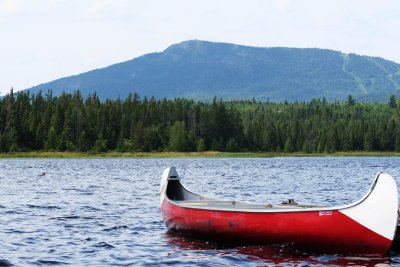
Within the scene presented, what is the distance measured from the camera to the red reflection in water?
24.4 meters

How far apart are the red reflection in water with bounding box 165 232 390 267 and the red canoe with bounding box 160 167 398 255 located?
0.26 metres

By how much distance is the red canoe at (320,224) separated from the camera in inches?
942

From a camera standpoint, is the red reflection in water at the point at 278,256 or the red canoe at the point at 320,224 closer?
the red canoe at the point at 320,224

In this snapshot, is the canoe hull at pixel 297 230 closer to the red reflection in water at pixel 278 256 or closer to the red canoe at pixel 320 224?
the red canoe at pixel 320 224

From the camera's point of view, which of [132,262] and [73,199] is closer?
[132,262]

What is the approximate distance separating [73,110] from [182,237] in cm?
16448

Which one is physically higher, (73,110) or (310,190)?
(73,110)

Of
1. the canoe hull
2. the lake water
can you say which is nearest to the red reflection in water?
the lake water

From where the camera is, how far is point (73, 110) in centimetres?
19112

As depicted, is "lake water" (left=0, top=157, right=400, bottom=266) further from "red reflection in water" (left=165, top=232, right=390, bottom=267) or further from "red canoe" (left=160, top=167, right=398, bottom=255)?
"red canoe" (left=160, top=167, right=398, bottom=255)

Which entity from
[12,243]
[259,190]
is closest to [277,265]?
[12,243]

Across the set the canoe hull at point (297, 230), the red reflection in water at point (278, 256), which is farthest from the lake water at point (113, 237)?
the canoe hull at point (297, 230)

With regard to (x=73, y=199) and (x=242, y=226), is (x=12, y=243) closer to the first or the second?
(x=242, y=226)

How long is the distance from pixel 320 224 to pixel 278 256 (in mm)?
2058
